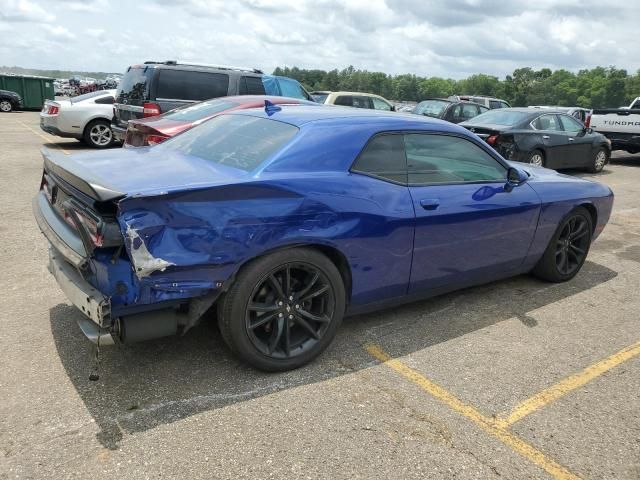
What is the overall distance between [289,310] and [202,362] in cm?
64

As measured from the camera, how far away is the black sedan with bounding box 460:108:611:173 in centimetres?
1052

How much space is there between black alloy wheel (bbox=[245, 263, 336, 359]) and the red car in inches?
175

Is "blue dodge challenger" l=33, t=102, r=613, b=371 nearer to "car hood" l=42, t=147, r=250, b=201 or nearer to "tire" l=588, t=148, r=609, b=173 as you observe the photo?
"car hood" l=42, t=147, r=250, b=201

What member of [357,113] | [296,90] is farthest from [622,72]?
[357,113]

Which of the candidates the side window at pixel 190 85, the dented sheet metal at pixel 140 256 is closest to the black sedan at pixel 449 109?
the side window at pixel 190 85

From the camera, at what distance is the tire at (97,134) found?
12.5 meters

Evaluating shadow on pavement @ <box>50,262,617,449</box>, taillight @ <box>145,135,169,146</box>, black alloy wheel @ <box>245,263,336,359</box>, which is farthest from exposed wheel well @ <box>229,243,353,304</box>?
taillight @ <box>145,135,169,146</box>

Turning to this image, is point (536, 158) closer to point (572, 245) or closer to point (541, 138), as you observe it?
point (541, 138)

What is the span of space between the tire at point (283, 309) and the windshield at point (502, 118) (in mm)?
8900

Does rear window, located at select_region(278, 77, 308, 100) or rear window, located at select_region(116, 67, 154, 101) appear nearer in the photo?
rear window, located at select_region(116, 67, 154, 101)

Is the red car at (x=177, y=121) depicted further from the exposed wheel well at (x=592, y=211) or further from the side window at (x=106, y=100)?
the side window at (x=106, y=100)

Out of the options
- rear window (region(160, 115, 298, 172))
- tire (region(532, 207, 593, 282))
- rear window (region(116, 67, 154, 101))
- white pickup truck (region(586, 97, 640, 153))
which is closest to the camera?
rear window (region(160, 115, 298, 172))

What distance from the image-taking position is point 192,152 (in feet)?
12.1

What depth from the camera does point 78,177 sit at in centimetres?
281
